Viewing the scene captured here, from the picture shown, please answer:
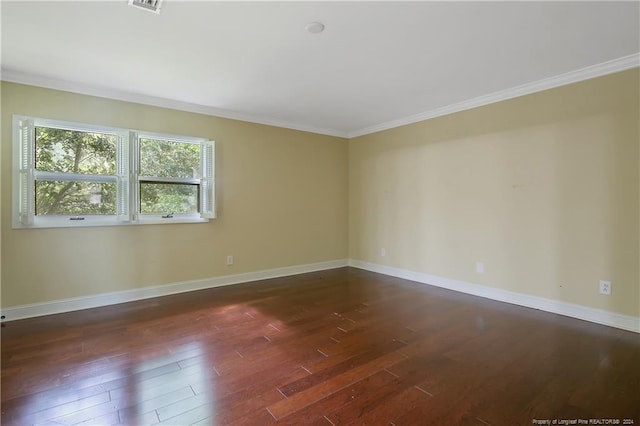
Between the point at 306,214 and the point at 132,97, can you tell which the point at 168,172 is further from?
the point at 306,214

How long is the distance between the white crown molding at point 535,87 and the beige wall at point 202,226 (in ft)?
5.39

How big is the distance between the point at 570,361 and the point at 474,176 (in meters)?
2.24

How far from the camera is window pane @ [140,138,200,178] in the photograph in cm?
371

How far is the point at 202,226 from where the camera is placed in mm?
4066

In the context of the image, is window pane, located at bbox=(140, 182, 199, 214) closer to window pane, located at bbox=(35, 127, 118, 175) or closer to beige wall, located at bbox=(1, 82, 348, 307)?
beige wall, located at bbox=(1, 82, 348, 307)

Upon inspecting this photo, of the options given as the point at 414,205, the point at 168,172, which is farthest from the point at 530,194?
the point at 168,172

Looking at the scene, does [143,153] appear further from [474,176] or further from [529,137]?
[529,137]

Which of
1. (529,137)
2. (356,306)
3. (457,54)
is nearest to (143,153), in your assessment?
(356,306)

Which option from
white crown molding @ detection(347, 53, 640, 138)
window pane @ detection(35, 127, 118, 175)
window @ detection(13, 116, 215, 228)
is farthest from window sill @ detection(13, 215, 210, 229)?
white crown molding @ detection(347, 53, 640, 138)

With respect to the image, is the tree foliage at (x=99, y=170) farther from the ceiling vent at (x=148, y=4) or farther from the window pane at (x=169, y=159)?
the ceiling vent at (x=148, y=4)

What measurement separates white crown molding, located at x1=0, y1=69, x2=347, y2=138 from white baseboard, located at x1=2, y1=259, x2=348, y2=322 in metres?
2.20

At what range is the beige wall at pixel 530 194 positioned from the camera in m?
2.79

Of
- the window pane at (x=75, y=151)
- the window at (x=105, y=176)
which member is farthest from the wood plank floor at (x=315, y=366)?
the window pane at (x=75, y=151)

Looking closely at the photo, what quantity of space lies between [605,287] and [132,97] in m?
5.28
